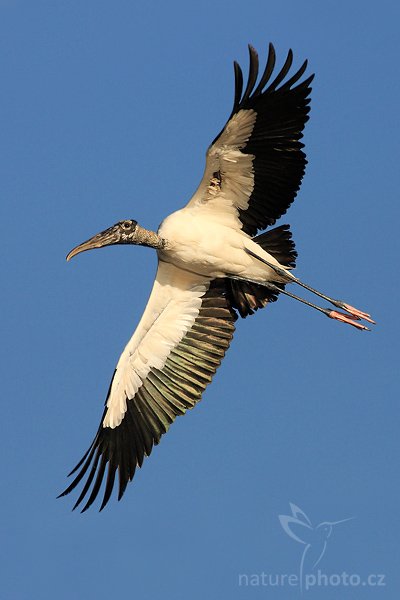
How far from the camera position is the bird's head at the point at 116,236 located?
22.4 meters

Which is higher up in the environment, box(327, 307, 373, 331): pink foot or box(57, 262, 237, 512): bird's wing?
box(327, 307, 373, 331): pink foot

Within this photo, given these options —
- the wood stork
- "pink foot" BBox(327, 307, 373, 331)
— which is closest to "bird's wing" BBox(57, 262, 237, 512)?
the wood stork

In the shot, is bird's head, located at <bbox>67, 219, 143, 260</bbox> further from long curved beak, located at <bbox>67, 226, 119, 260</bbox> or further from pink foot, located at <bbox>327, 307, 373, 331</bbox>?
pink foot, located at <bbox>327, 307, 373, 331</bbox>

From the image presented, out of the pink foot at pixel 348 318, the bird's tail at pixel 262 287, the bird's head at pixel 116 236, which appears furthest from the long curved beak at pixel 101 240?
the pink foot at pixel 348 318

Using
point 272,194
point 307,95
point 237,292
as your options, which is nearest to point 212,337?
point 237,292

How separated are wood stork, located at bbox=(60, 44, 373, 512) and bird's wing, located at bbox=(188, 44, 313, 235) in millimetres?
12

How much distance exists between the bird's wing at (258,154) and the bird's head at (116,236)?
2.56ft

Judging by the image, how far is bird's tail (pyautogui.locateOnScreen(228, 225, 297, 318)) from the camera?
22562 millimetres

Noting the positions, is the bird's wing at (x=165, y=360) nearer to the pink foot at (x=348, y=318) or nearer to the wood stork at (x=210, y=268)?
the wood stork at (x=210, y=268)

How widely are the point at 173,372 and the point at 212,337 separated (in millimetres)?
668

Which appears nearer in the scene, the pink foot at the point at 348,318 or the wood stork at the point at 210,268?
the wood stork at the point at 210,268

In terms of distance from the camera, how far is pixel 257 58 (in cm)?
2109

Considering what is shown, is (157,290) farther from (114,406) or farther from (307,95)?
(307,95)

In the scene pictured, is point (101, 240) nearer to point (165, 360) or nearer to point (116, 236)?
point (116, 236)
